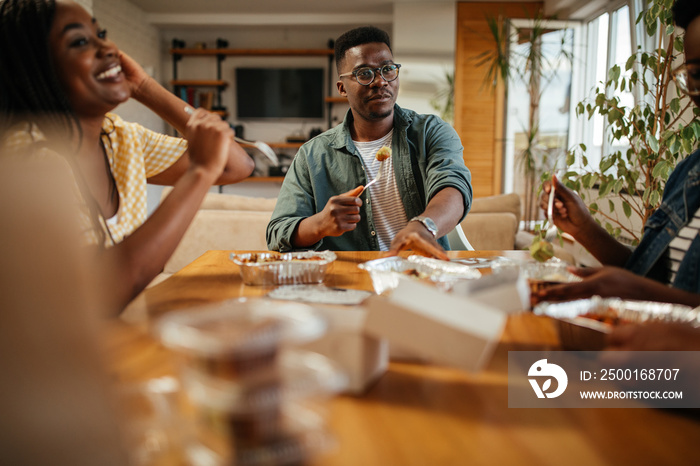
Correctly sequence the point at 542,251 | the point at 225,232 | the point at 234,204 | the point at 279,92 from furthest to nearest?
the point at 279,92 < the point at 234,204 < the point at 225,232 < the point at 542,251

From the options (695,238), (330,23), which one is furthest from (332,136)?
(330,23)

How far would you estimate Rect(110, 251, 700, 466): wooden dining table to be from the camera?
53 centimetres

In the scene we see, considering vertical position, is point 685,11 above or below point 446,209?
above

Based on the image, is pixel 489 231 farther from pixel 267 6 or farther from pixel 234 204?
pixel 267 6

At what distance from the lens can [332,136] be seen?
7.27 feet

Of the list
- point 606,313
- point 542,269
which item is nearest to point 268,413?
point 606,313

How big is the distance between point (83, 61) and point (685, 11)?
1.30 m

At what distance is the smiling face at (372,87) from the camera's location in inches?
80.3

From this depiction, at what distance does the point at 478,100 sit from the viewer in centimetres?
625

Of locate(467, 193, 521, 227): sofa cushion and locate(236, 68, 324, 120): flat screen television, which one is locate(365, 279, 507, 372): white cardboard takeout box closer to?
locate(467, 193, 521, 227): sofa cushion

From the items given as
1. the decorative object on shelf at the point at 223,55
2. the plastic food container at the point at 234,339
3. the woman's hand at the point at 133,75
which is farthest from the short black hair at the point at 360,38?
the decorative object on shelf at the point at 223,55

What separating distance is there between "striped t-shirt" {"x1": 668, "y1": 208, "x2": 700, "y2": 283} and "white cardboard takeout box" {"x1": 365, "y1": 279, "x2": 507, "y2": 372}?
0.75 metres

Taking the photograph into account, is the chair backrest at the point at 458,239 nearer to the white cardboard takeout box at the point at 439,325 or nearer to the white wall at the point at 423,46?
the white cardboard takeout box at the point at 439,325

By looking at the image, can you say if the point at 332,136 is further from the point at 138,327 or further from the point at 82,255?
the point at 82,255
